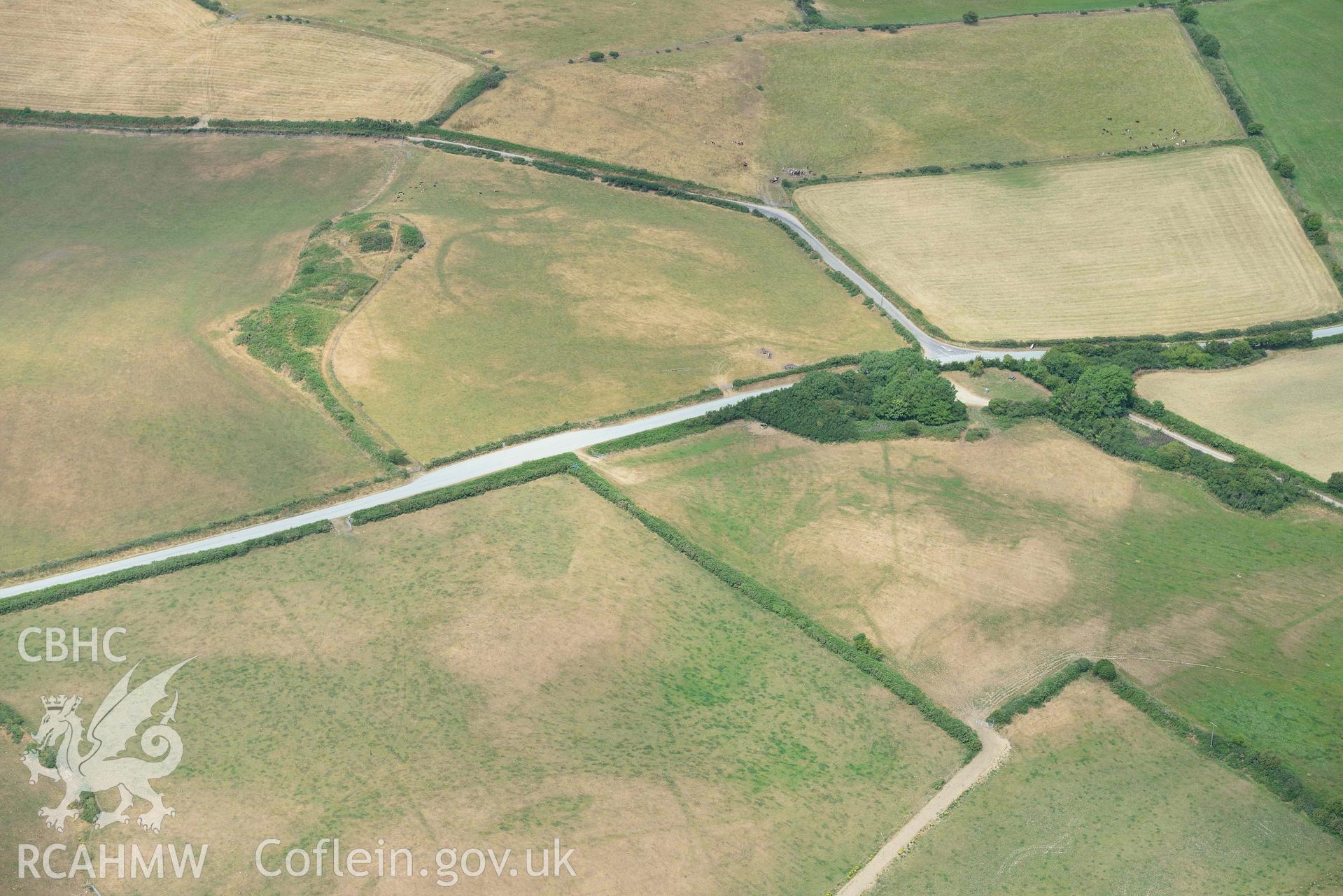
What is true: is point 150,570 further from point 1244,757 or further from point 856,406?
point 1244,757

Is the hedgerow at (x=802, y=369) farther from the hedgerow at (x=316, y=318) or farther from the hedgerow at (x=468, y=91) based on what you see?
the hedgerow at (x=468, y=91)

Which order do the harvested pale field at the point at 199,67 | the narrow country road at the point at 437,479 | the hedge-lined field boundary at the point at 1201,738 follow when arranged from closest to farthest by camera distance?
the hedge-lined field boundary at the point at 1201,738
the narrow country road at the point at 437,479
the harvested pale field at the point at 199,67

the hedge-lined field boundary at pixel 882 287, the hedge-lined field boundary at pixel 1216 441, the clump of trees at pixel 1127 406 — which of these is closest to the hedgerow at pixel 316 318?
the hedge-lined field boundary at pixel 882 287

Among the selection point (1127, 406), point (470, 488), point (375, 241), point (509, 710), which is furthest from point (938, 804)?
point (375, 241)

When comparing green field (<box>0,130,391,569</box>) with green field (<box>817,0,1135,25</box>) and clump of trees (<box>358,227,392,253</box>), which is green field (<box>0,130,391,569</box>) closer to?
clump of trees (<box>358,227,392,253</box>)

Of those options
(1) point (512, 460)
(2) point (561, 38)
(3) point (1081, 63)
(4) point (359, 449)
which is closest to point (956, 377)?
(1) point (512, 460)

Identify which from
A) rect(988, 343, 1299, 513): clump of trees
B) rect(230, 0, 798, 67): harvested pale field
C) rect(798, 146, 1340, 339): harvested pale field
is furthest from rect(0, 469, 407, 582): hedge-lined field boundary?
rect(230, 0, 798, 67): harvested pale field

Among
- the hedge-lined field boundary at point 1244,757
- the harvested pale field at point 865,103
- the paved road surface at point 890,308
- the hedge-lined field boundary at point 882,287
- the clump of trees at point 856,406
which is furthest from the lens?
the harvested pale field at point 865,103

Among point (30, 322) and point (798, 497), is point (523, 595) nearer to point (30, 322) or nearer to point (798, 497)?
point (798, 497)
